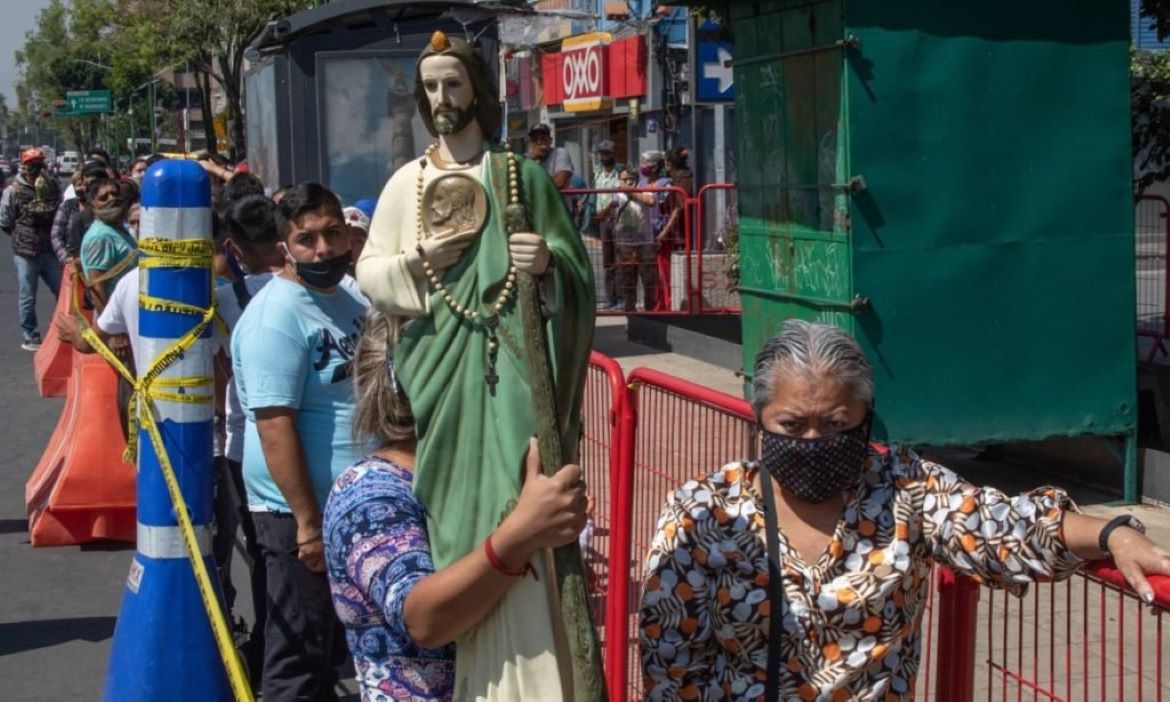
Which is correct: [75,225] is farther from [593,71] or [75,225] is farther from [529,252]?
[593,71]

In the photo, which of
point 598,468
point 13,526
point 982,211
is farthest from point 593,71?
point 598,468

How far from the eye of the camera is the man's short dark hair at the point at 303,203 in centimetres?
464

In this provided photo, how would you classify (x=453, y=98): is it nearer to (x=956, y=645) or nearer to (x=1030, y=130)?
(x=956, y=645)

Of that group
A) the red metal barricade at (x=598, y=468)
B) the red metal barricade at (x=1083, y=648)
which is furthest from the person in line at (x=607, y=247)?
the red metal barricade at (x=1083, y=648)

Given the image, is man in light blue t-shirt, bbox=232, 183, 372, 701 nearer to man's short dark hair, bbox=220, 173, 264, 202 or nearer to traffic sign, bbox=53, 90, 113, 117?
man's short dark hair, bbox=220, 173, 264, 202

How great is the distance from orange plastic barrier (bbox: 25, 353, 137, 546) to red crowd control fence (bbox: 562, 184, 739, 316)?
704 cm

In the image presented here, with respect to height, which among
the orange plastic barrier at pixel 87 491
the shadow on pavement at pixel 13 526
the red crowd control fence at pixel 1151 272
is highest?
the red crowd control fence at pixel 1151 272

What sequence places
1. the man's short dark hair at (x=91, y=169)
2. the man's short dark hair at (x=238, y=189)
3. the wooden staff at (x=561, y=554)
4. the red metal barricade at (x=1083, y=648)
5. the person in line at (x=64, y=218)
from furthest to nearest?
the person in line at (x=64, y=218) → the man's short dark hair at (x=91, y=169) → the man's short dark hair at (x=238, y=189) → the red metal barricade at (x=1083, y=648) → the wooden staff at (x=561, y=554)

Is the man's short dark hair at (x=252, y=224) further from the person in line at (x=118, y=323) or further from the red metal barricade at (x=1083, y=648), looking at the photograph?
the red metal barricade at (x=1083, y=648)

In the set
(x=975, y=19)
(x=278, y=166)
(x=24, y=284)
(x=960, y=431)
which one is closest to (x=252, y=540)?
(x=960, y=431)

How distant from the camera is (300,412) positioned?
4594mm

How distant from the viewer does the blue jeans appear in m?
16.0

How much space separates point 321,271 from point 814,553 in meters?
2.18

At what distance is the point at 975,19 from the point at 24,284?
36.6ft
